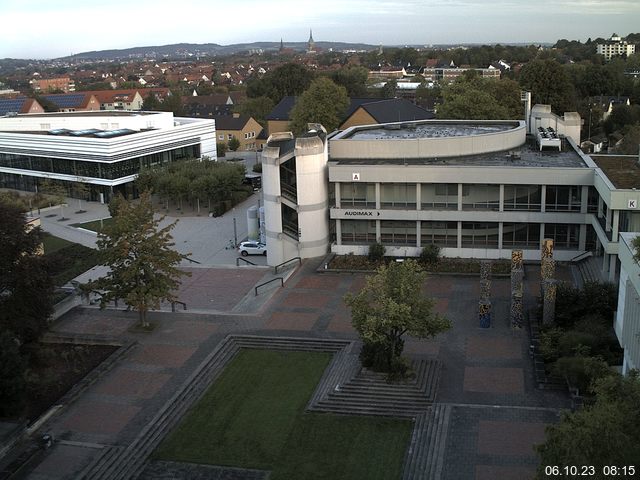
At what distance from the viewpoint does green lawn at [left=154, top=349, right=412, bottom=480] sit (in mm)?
19734

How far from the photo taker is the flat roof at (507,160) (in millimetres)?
37469

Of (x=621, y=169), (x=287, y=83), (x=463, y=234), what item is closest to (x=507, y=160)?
(x=463, y=234)

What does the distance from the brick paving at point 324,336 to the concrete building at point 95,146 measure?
2596cm

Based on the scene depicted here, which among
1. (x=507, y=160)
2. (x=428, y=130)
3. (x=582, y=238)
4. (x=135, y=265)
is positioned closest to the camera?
(x=135, y=265)

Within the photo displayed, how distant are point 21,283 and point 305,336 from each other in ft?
35.0

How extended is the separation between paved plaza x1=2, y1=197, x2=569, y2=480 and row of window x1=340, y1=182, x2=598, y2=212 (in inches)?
143

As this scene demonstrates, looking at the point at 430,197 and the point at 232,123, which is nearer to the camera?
the point at 430,197

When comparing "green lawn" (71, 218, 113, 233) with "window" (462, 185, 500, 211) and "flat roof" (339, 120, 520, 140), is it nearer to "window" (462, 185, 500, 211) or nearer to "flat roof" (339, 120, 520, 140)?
"flat roof" (339, 120, 520, 140)

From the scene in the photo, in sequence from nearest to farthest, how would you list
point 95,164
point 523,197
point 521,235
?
point 523,197 < point 521,235 < point 95,164

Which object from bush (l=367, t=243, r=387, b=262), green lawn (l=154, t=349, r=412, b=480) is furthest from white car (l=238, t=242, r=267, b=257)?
green lawn (l=154, t=349, r=412, b=480)

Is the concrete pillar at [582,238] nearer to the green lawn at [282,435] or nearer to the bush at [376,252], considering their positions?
the bush at [376,252]

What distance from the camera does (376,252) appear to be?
3706cm

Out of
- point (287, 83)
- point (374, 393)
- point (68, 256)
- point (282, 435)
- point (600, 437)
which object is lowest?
point (282, 435)

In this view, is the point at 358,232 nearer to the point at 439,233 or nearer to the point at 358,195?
the point at 358,195
